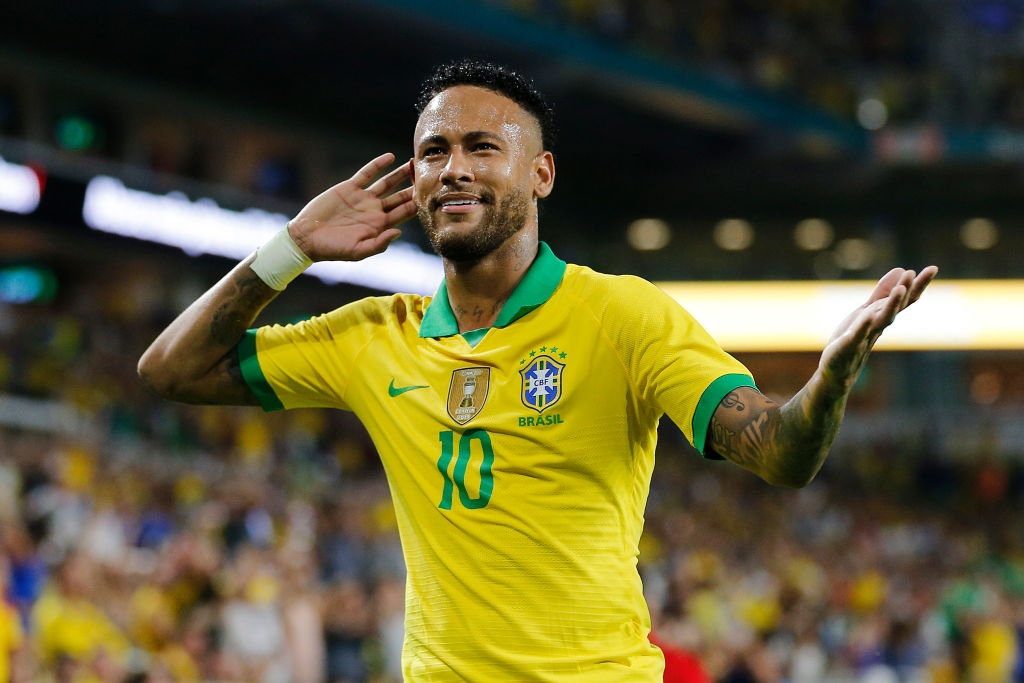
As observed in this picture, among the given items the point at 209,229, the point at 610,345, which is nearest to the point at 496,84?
the point at 610,345

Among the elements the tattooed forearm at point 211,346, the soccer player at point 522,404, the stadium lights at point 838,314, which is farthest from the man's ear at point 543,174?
the stadium lights at point 838,314

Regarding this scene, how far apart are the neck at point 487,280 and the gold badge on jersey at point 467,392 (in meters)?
0.17

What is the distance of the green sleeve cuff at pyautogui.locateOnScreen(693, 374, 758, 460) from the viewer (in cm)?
245

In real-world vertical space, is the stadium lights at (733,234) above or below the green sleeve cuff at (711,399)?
above

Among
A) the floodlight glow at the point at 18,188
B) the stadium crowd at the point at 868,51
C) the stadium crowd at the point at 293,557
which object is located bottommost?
the stadium crowd at the point at 293,557

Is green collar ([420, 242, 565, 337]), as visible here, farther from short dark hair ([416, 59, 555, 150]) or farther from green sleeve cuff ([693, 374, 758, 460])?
green sleeve cuff ([693, 374, 758, 460])

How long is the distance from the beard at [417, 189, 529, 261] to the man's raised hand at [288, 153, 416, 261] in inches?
13.6

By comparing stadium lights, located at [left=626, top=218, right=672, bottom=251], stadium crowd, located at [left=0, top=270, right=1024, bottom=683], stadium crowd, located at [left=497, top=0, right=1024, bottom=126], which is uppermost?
stadium crowd, located at [left=497, top=0, right=1024, bottom=126]

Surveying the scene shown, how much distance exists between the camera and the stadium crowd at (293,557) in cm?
788

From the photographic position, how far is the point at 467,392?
2801 millimetres

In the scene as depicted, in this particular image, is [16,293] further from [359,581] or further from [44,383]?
[359,581]

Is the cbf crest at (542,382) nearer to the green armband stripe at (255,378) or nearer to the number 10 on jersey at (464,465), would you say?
the number 10 on jersey at (464,465)

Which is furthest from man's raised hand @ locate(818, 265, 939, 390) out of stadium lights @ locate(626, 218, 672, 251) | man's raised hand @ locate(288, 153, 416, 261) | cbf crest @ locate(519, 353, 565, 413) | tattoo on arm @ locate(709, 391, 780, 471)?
stadium lights @ locate(626, 218, 672, 251)

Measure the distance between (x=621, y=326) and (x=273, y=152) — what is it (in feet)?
58.3
